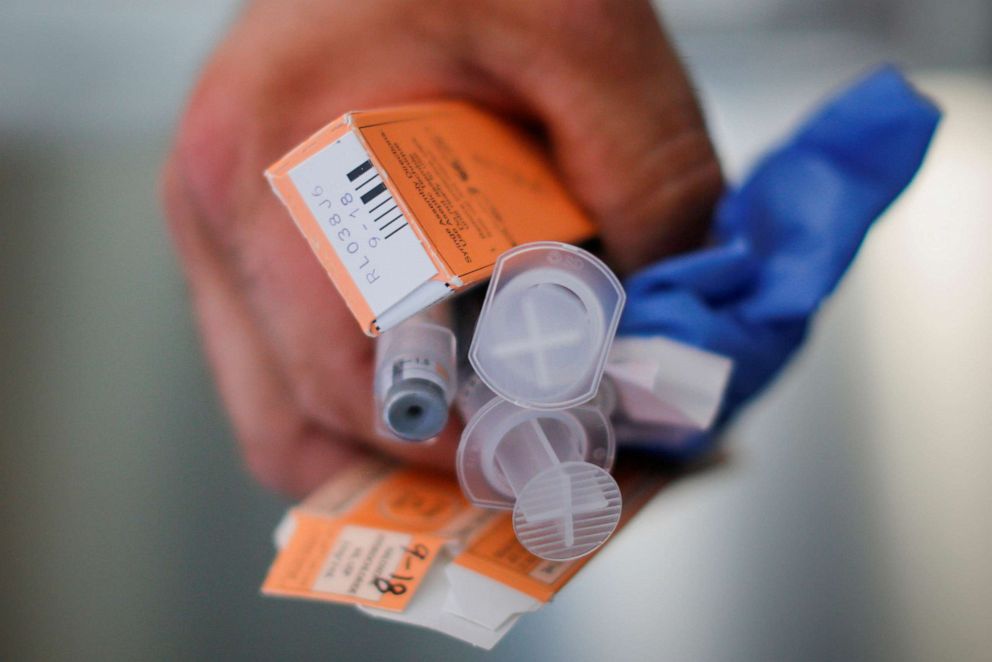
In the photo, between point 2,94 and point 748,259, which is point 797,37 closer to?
point 748,259

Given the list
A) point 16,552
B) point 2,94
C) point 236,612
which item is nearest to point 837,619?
point 236,612

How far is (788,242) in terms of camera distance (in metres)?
0.35

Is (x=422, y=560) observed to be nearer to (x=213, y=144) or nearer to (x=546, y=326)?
(x=546, y=326)

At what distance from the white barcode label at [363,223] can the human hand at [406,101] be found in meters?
0.11

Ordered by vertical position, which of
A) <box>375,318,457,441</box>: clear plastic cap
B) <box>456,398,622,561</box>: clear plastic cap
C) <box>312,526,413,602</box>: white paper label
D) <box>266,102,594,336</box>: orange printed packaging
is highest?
<box>266,102,594,336</box>: orange printed packaging

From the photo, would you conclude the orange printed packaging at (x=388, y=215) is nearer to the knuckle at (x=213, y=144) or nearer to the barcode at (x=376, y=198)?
the barcode at (x=376, y=198)

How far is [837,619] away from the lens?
40 centimetres

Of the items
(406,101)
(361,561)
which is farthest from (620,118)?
(361,561)

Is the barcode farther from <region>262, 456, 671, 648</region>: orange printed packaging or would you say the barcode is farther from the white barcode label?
<region>262, 456, 671, 648</region>: orange printed packaging

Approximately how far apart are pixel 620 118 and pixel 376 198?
0.50 feet

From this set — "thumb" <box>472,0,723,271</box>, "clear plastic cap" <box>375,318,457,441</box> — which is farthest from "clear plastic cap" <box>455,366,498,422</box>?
"thumb" <box>472,0,723,271</box>

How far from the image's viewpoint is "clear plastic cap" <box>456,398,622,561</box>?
0.22 meters

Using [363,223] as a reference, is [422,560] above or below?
below

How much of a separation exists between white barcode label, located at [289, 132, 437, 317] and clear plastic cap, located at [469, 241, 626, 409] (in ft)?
0.07
